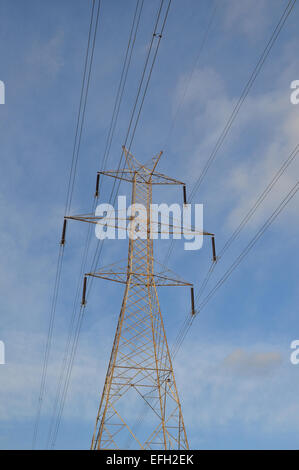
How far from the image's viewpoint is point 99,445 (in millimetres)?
23500

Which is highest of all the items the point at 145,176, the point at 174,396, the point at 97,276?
the point at 145,176

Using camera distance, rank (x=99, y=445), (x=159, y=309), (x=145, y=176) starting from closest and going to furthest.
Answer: (x=99, y=445), (x=159, y=309), (x=145, y=176)

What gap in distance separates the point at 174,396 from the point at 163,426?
6.16 feet
